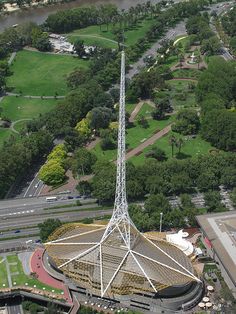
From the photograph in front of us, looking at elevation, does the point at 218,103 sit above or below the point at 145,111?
above

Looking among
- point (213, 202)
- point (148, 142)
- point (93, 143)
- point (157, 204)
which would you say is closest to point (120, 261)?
point (157, 204)

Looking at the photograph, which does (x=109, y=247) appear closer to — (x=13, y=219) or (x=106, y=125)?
(x=13, y=219)

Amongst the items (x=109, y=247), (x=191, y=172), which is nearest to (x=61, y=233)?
(x=109, y=247)

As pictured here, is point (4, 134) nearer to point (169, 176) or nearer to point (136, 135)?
point (136, 135)

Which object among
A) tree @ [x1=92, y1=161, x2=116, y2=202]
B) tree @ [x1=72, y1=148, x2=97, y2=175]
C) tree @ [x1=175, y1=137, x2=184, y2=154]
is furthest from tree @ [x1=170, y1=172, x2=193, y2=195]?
tree @ [x1=72, y1=148, x2=97, y2=175]

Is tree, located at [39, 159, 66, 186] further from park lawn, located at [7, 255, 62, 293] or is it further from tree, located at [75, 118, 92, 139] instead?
park lawn, located at [7, 255, 62, 293]

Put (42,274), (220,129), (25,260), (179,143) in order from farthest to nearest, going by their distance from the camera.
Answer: (220,129)
(179,143)
(25,260)
(42,274)
